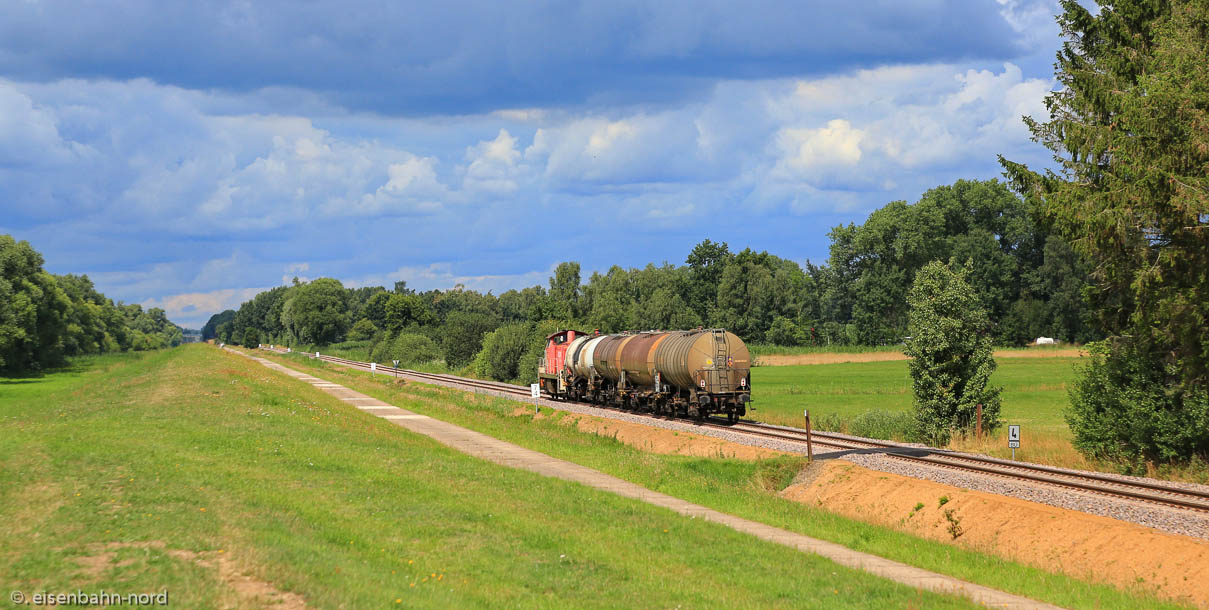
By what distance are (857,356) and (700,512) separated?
3459 inches

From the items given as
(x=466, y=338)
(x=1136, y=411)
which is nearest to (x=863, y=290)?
(x=466, y=338)

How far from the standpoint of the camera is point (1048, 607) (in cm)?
1223

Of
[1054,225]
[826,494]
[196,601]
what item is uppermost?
[1054,225]

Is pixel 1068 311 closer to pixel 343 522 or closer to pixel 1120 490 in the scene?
pixel 1120 490

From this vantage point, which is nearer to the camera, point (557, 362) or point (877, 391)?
point (877, 391)

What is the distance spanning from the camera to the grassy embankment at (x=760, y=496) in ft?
46.9

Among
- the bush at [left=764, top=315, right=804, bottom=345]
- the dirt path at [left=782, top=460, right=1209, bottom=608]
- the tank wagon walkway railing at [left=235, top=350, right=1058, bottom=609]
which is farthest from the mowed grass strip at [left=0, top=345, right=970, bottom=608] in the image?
the bush at [left=764, top=315, right=804, bottom=345]

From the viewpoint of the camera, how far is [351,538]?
42.6 feet

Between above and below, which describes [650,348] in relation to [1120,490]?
above

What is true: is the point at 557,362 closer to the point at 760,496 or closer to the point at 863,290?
the point at 760,496

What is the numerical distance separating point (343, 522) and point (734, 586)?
6.34 meters

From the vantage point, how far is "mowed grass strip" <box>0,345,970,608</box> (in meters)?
10.1

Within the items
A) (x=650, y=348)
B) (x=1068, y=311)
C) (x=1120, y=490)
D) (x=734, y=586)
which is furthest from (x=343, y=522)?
(x=1068, y=311)

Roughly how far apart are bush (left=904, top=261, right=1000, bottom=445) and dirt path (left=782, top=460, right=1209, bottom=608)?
31.6ft
